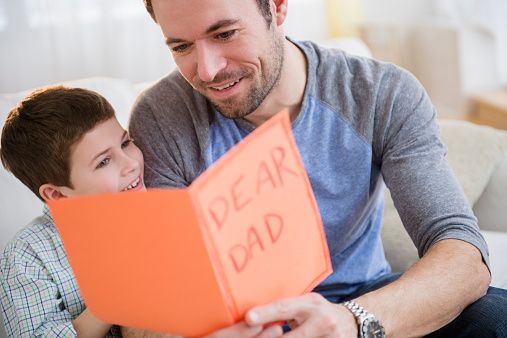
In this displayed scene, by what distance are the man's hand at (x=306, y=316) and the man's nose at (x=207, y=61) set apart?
439 mm

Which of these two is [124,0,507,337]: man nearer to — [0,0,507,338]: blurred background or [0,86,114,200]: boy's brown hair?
[0,86,114,200]: boy's brown hair

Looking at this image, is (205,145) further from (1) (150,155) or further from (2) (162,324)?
(2) (162,324)

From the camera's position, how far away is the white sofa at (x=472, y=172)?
169cm

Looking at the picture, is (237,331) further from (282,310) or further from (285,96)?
(285,96)

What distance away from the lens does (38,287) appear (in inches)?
47.1

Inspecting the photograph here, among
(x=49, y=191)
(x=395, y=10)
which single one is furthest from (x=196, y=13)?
(x=395, y=10)

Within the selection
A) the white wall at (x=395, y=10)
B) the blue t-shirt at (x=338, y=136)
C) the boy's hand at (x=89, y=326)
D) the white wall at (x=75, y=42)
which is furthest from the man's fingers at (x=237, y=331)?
the white wall at (x=395, y=10)

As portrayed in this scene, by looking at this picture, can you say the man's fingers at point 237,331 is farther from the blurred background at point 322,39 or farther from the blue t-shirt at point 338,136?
the blurred background at point 322,39

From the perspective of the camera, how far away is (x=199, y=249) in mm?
754

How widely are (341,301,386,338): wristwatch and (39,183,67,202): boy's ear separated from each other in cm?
59

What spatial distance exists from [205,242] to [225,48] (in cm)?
53

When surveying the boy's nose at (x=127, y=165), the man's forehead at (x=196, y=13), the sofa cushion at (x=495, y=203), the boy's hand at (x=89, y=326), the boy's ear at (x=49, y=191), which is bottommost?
the sofa cushion at (x=495, y=203)

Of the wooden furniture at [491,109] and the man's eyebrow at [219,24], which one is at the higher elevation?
the man's eyebrow at [219,24]

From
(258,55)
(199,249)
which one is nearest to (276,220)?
(199,249)
